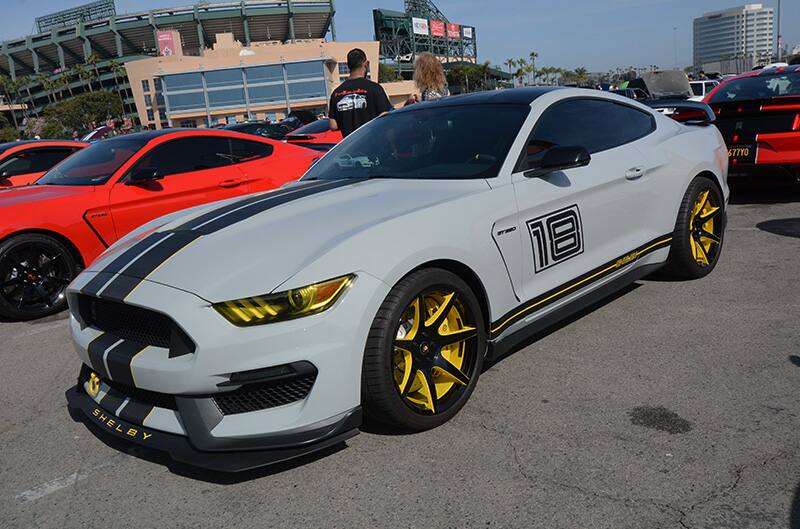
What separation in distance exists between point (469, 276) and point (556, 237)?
2.23 feet

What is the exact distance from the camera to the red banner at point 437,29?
13075 centimetres

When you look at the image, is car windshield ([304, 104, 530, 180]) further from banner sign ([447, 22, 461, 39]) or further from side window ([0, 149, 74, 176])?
banner sign ([447, 22, 461, 39])

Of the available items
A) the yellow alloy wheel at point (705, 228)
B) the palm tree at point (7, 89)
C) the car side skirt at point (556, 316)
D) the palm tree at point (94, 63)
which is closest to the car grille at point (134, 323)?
the car side skirt at point (556, 316)

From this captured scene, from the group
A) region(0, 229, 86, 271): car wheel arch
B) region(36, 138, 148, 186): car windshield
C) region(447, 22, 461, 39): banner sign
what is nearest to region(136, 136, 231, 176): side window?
region(36, 138, 148, 186): car windshield

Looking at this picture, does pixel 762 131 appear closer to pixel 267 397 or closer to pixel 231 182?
pixel 231 182

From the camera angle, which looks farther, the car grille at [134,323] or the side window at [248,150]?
the side window at [248,150]

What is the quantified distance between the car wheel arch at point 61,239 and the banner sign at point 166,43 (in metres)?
101

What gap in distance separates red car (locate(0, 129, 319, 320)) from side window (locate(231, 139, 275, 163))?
1 centimetres

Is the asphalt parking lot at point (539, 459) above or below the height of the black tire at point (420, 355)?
below

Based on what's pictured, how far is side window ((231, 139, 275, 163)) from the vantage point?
651 centimetres

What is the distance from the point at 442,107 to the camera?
3.99 m

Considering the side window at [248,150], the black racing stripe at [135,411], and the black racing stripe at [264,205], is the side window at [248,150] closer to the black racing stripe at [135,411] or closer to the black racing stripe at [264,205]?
the black racing stripe at [264,205]

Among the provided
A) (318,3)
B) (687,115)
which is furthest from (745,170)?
(318,3)

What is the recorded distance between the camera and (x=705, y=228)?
479cm
